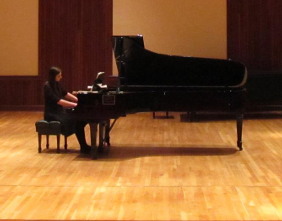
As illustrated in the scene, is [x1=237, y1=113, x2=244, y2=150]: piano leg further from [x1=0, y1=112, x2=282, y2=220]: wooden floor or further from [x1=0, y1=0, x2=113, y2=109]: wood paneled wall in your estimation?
[x1=0, y1=0, x2=113, y2=109]: wood paneled wall

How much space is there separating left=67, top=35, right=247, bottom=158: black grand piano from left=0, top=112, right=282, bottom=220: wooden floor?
20.5 inches

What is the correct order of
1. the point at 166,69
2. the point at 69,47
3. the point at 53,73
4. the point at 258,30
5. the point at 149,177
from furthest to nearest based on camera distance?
the point at 69,47, the point at 258,30, the point at 166,69, the point at 53,73, the point at 149,177

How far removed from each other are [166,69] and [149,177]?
1779 millimetres

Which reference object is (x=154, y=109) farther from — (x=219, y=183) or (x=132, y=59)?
(x=219, y=183)

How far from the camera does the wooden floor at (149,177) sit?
15.8ft

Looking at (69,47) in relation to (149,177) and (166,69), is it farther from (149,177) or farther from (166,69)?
(149,177)

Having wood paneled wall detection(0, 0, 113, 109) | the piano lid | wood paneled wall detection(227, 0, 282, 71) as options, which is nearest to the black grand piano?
the piano lid

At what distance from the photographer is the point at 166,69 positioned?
742 centimetres

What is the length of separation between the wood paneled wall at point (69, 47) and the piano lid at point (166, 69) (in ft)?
15.3

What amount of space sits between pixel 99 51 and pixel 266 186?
22.7 ft

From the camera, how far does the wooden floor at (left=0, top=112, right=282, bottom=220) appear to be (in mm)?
4824

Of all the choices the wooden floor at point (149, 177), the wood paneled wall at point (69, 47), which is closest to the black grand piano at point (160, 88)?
the wooden floor at point (149, 177)

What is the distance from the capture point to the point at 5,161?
22.6ft

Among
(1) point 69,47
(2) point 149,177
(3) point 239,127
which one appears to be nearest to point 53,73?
(2) point 149,177
